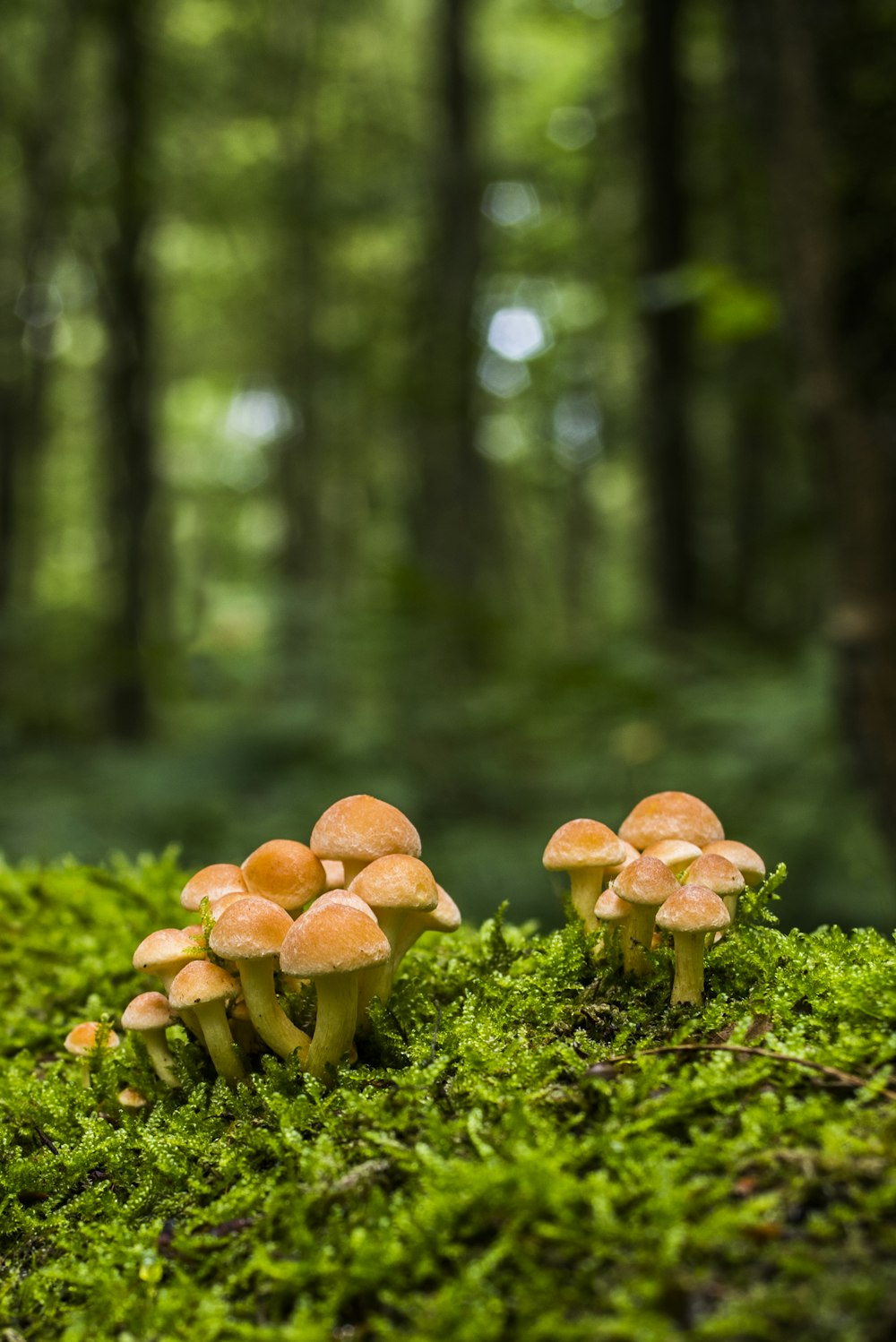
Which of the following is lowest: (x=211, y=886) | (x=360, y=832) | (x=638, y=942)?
(x=638, y=942)

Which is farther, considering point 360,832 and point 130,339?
point 130,339

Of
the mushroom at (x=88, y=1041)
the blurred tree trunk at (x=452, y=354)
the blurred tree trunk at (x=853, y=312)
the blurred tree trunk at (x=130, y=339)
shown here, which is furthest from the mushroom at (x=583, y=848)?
the blurred tree trunk at (x=130, y=339)

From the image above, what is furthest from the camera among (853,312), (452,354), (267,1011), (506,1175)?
(452,354)

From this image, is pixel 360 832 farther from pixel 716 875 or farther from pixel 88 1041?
pixel 88 1041

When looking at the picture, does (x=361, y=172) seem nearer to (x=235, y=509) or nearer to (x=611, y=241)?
(x=611, y=241)

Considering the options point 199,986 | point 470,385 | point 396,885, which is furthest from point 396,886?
point 470,385

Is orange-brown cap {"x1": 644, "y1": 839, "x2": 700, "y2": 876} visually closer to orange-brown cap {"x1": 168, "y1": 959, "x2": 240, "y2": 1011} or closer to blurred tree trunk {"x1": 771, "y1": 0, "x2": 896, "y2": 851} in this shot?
orange-brown cap {"x1": 168, "y1": 959, "x2": 240, "y2": 1011}

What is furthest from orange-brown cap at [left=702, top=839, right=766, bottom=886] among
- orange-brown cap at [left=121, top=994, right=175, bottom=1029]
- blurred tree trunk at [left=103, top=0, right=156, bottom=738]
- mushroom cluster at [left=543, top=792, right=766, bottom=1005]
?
blurred tree trunk at [left=103, top=0, right=156, bottom=738]
